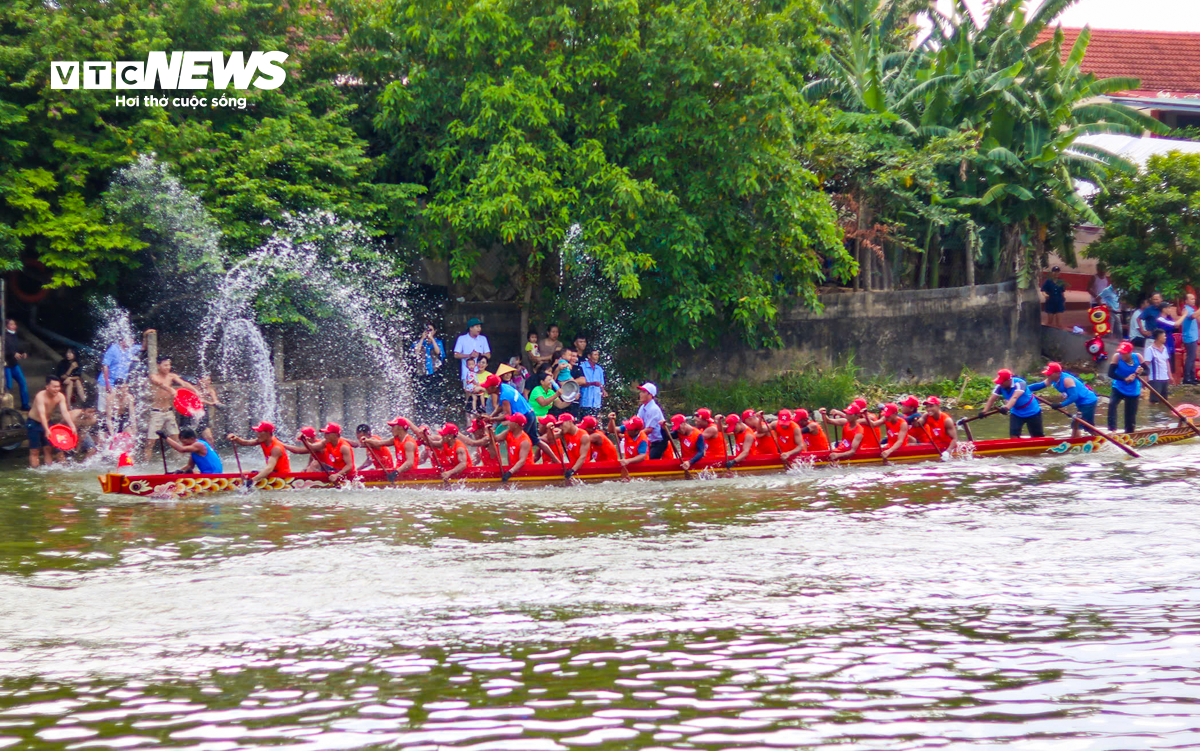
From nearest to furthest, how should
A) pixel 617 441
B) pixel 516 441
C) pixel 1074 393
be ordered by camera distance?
pixel 516 441 → pixel 617 441 → pixel 1074 393

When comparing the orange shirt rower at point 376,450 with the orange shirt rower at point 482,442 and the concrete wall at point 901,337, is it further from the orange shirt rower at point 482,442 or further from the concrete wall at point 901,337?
the concrete wall at point 901,337

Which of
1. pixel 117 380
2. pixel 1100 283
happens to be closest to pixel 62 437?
pixel 117 380

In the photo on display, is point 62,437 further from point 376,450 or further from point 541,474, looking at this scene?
point 541,474

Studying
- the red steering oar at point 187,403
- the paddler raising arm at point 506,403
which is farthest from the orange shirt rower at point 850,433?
the red steering oar at point 187,403

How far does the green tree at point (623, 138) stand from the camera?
16.8m

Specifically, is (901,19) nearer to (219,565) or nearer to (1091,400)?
(1091,400)

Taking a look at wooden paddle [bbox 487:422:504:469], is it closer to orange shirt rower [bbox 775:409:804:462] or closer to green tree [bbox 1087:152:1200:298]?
orange shirt rower [bbox 775:409:804:462]

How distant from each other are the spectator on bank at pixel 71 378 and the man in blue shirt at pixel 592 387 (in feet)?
23.0

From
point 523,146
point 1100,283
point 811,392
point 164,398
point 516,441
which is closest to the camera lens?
point 516,441

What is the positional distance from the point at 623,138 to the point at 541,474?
6.36 metres

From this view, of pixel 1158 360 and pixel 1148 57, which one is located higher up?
pixel 1148 57

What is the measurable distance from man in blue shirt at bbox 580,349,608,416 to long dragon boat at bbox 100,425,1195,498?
2.95 meters

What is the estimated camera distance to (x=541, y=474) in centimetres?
1377

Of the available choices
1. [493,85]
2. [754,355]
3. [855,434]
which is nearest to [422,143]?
[493,85]
